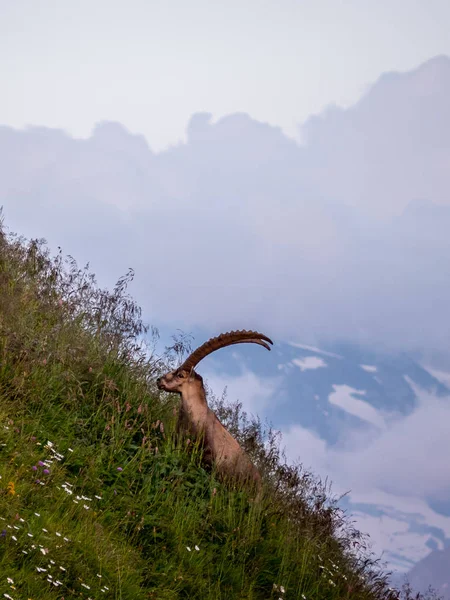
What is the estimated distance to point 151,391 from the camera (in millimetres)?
9117

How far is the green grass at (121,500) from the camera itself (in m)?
5.61

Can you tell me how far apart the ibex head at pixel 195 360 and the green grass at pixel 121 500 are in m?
0.44

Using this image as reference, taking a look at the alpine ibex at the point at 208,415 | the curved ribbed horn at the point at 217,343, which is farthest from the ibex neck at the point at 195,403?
the curved ribbed horn at the point at 217,343

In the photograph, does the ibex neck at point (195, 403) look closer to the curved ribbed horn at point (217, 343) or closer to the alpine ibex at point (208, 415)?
the alpine ibex at point (208, 415)

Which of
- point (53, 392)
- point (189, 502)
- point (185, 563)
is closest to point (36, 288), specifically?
point (53, 392)

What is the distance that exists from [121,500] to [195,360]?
1.87m

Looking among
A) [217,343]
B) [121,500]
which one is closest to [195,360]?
[217,343]

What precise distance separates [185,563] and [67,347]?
3.02 m

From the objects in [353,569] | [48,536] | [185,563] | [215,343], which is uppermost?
[215,343]

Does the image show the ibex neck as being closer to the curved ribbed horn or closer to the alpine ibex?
the alpine ibex

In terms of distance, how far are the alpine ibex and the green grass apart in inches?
6.4

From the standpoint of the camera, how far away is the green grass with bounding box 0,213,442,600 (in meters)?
5.61

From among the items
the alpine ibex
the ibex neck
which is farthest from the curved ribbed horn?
the ibex neck

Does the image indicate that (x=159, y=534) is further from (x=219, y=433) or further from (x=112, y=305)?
(x=112, y=305)
